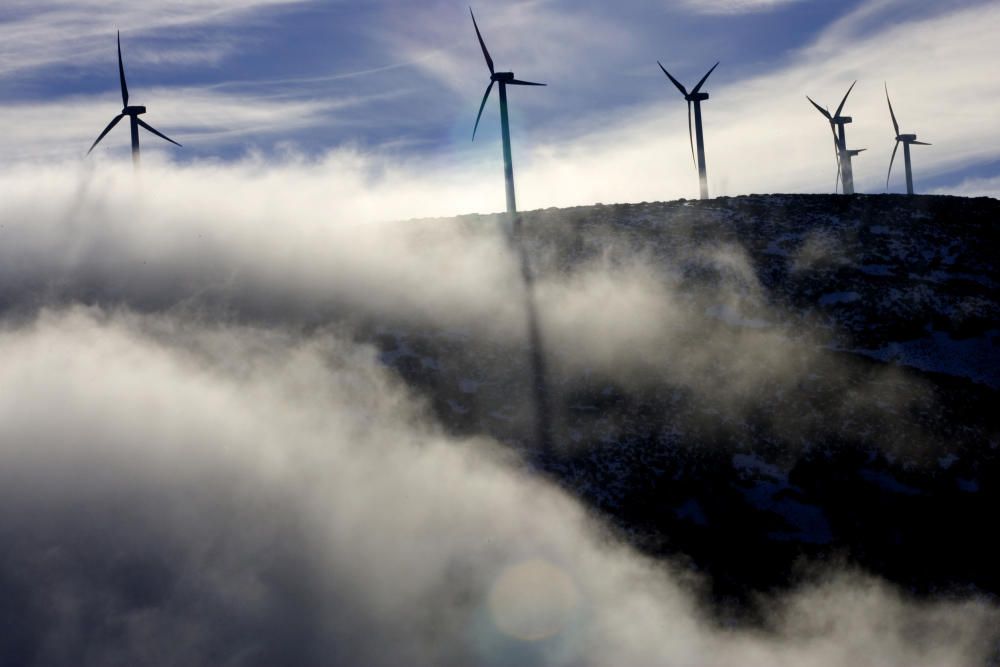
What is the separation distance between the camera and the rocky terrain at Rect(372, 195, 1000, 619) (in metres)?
28.3

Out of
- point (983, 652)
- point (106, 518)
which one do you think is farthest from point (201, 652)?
point (983, 652)

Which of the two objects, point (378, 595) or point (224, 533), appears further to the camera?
point (224, 533)

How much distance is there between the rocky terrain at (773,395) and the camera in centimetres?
2828

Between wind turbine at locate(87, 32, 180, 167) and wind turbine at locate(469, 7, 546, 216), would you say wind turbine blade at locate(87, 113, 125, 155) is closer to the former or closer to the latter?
wind turbine at locate(87, 32, 180, 167)

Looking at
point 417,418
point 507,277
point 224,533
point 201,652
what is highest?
point 507,277

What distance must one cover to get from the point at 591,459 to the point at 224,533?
13164 millimetres

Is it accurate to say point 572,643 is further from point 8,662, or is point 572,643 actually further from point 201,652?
point 8,662

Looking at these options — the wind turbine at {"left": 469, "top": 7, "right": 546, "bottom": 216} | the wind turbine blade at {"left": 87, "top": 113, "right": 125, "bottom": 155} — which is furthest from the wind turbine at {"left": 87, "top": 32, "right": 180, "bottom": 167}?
the wind turbine at {"left": 469, "top": 7, "right": 546, "bottom": 216}

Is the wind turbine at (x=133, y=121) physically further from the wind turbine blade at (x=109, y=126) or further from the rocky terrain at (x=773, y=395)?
the rocky terrain at (x=773, y=395)

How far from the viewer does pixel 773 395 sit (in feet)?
115

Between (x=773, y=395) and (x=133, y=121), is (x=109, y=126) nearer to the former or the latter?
(x=133, y=121)

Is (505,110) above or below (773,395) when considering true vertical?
above

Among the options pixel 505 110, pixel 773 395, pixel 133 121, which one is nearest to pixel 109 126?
pixel 133 121

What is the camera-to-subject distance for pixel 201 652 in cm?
2277
